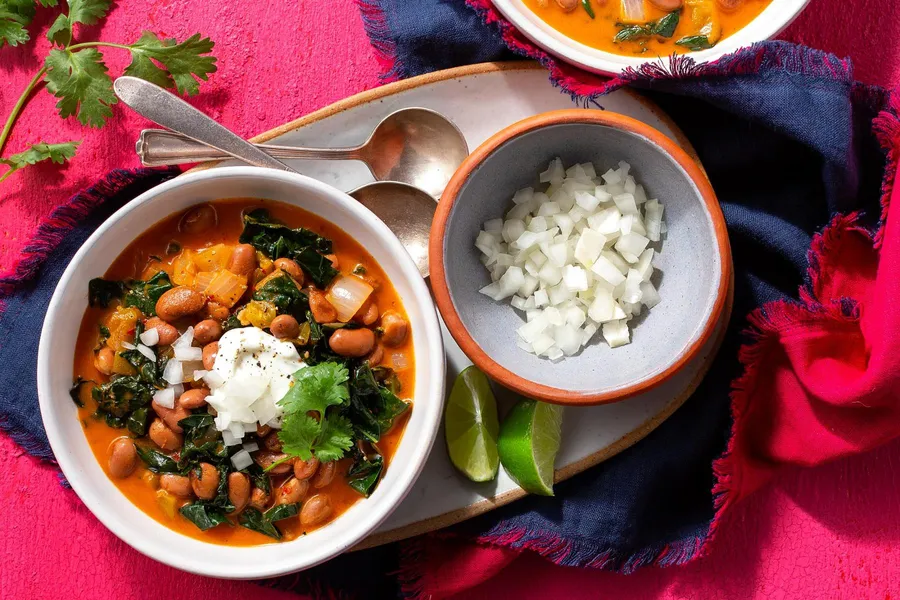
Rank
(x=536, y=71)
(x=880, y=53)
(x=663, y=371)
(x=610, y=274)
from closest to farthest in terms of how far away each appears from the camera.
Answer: (x=663, y=371) < (x=610, y=274) < (x=536, y=71) < (x=880, y=53)

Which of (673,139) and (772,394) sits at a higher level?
(673,139)

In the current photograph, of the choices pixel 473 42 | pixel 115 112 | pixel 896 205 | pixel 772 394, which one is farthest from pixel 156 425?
pixel 896 205

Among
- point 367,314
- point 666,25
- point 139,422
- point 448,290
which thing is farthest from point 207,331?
point 666,25

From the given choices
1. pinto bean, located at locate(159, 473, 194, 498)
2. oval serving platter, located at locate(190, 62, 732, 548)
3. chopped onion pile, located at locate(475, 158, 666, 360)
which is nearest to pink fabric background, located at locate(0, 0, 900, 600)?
oval serving platter, located at locate(190, 62, 732, 548)

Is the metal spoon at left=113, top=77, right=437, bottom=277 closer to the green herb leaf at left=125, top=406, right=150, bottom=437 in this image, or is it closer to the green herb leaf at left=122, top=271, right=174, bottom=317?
the green herb leaf at left=122, top=271, right=174, bottom=317

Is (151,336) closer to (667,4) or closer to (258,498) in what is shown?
(258,498)

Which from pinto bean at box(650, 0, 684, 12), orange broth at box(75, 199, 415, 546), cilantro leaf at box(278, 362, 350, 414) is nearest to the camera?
cilantro leaf at box(278, 362, 350, 414)

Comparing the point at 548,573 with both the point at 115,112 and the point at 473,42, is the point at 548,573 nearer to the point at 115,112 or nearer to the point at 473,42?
the point at 473,42
